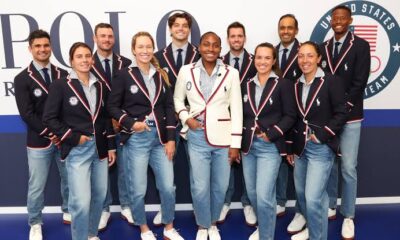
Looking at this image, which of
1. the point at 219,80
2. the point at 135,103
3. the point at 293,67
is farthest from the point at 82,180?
the point at 293,67

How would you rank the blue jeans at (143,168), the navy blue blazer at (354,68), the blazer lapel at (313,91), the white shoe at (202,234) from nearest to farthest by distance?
the blazer lapel at (313,91) < the blue jeans at (143,168) < the navy blue blazer at (354,68) < the white shoe at (202,234)

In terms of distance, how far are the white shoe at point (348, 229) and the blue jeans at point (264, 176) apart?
811 mm

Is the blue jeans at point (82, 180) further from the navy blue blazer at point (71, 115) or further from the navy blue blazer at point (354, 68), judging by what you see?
the navy blue blazer at point (354, 68)

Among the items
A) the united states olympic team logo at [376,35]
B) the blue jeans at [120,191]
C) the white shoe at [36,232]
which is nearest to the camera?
the white shoe at [36,232]

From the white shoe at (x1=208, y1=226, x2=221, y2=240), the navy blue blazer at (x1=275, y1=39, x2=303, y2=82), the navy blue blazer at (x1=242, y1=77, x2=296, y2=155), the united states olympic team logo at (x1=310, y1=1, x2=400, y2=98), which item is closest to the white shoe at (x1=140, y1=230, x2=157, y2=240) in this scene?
the white shoe at (x1=208, y1=226, x2=221, y2=240)

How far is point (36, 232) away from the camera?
3.67 meters

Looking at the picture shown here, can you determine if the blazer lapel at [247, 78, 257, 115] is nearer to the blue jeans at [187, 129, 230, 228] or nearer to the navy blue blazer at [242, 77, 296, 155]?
the navy blue blazer at [242, 77, 296, 155]

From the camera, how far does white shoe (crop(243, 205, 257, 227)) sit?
386cm

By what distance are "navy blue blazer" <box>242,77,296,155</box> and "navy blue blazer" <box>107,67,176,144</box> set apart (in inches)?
24.9

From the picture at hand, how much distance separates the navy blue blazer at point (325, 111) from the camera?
297 centimetres

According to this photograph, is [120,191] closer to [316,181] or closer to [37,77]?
[37,77]

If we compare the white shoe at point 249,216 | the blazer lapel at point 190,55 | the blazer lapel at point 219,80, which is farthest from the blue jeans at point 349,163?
the blazer lapel at point 190,55

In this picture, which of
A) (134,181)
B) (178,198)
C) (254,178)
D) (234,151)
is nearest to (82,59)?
(134,181)

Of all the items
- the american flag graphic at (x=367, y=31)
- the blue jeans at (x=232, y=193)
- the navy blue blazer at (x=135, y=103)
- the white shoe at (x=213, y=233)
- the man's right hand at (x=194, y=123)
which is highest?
the american flag graphic at (x=367, y=31)
